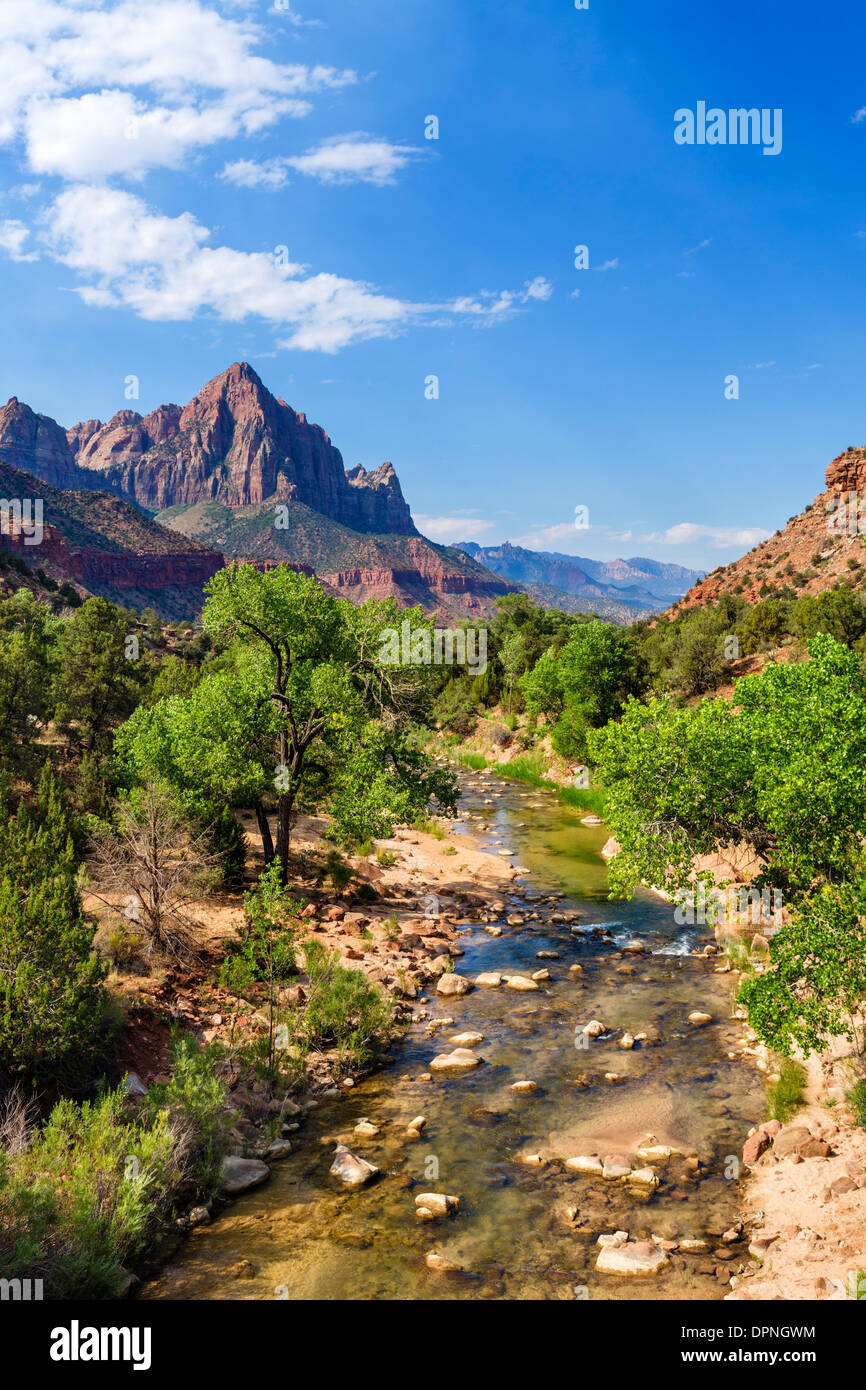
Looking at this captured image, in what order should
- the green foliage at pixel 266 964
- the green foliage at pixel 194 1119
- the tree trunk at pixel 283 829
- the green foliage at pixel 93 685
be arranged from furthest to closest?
the green foliage at pixel 93 685 → the tree trunk at pixel 283 829 → the green foliage at pixel 266 964 → the green foliage at pixel 194 1119

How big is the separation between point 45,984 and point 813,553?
81983 mm

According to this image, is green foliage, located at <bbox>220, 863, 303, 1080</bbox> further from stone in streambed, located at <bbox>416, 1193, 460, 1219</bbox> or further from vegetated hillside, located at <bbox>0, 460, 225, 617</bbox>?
vegetated hillside, located at <bbox>0, 460, 225, 617</bbox>

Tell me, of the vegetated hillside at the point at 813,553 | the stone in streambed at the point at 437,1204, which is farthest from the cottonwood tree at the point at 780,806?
the vegetated hillside at the point at 813,553

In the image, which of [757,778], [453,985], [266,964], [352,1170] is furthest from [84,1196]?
[757,778]

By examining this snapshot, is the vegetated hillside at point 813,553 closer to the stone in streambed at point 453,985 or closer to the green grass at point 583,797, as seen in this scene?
the green grass at point 583,797

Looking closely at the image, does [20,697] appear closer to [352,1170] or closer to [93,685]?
[93,685]

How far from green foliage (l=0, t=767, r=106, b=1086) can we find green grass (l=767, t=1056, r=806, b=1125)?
11.4 m

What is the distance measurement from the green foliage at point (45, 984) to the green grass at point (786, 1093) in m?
11.4

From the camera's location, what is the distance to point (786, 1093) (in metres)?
13.2

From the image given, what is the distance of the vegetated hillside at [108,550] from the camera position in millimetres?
116000

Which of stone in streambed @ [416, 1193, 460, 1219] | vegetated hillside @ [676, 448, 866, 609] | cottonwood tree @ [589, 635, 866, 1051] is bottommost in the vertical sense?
stone in streambed @ [416, 1193, 460, 1219]

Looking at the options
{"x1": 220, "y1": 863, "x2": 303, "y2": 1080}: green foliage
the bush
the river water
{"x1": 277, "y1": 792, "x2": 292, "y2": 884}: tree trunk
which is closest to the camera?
the bush

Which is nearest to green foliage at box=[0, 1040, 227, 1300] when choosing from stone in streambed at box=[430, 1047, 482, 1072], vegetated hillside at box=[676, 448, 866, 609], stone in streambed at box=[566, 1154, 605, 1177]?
stone in streambed at box=[430, 1047, 482, 1072]

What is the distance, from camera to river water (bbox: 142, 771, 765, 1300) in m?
9.34
